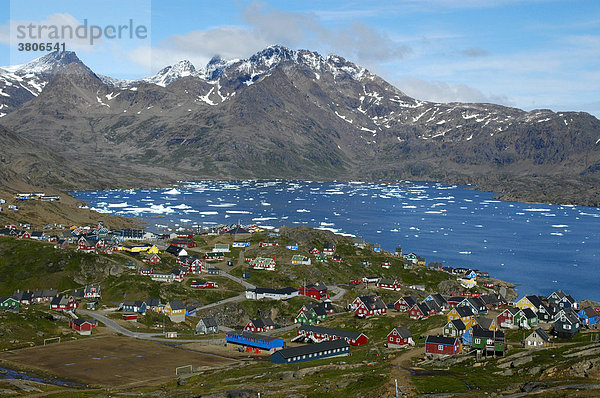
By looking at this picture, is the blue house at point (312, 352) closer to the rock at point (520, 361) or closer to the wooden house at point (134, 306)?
the rock at point (520, 361)

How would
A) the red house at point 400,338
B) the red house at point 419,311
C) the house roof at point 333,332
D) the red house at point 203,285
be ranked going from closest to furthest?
1. the red house at point 400,338
2. the house roof at point 333,332
3. the red house at point 419,311
4. the red house at point 203,285

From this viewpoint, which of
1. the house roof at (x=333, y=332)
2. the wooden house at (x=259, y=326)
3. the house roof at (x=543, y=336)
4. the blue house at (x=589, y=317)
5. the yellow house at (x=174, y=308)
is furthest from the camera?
the yellow house at (x=174, y=308)

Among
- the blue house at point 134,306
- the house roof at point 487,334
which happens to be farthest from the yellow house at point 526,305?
the blue house at point 134,306

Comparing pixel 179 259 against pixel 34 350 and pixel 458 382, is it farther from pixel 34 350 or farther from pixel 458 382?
pixel 458 382

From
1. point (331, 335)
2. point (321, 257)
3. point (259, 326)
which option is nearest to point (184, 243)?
point (321, 257)

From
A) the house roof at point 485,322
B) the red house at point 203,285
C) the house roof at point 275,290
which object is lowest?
the house roof at point 275,290

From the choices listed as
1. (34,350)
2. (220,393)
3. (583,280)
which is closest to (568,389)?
(220,393)

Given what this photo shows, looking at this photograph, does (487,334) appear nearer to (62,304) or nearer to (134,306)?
(134,306)
